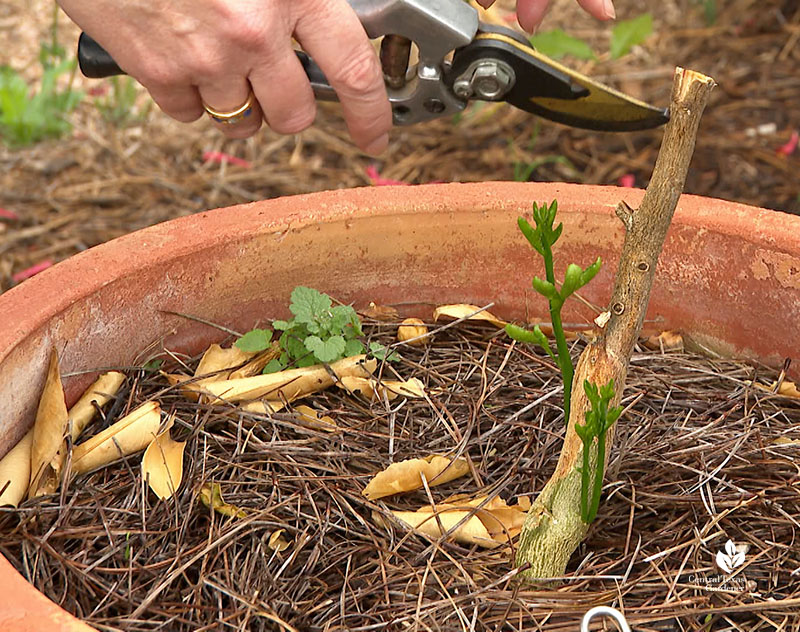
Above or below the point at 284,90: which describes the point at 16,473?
below

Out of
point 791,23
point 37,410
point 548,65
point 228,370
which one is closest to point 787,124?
point 791,23

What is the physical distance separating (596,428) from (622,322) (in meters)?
0.12

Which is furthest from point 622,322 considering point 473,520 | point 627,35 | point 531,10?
point 627,35

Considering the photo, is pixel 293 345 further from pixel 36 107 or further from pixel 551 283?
pixel 36 107

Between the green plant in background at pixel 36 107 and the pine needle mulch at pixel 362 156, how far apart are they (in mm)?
48

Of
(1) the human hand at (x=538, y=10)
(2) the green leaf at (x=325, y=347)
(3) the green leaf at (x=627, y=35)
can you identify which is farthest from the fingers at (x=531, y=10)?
(3) the green leaf at (x=627, y=35)

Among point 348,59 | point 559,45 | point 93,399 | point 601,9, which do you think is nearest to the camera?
point 93,399

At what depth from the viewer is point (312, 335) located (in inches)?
51.6

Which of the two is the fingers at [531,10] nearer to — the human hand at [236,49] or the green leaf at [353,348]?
the human hand at [236,49]

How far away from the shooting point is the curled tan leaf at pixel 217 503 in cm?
110

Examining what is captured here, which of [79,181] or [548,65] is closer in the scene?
[548,65]

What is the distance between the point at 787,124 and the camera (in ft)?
9.78

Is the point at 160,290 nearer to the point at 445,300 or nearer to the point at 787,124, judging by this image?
the point at 445,300

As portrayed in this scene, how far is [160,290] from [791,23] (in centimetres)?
282
